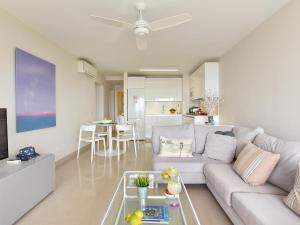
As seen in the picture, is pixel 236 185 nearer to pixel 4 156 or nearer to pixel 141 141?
pixel 4 156

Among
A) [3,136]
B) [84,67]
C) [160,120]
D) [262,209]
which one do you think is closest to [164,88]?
[160,120]

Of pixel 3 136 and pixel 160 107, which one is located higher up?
pixel 160 107

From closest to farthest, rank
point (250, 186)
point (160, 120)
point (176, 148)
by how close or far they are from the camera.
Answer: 1. point (250, 186)
2. point (176, 148)
3. point (160, 120)

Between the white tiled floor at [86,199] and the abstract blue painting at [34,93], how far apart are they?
3.38 ft

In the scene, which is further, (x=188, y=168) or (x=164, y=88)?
(x=164, y=88)

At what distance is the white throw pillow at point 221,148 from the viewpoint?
2686 millimetres

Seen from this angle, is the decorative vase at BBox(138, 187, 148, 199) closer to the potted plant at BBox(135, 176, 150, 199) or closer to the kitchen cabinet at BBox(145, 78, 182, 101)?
the potted plant at BBox(135, 176, 150, 199)

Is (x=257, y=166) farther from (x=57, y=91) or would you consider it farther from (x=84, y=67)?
(x=84, y=67)

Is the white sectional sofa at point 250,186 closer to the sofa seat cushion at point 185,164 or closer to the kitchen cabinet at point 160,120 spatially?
the sofa seat cushion at point 185,164

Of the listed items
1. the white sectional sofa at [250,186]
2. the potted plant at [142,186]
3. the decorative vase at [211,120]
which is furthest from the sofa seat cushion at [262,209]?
the decorative vase at [211,120]

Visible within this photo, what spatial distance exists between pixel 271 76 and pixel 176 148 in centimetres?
172

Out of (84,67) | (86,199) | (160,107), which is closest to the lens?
(86,199)

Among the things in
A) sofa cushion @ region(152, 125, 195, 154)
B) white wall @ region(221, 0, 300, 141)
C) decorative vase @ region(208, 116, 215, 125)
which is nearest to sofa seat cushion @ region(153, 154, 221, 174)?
sofa cushion @ region(152, 125, 195, 154)

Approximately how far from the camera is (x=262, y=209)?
141 cm
